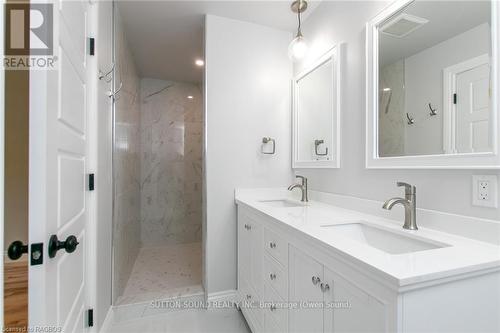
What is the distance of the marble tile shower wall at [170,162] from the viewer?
349 cm

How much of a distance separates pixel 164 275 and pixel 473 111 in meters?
2.71

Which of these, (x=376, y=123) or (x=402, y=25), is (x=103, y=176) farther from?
(x=402, y=25)

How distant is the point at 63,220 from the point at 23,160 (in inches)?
10.2

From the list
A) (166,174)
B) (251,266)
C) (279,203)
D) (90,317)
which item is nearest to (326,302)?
(251,266)

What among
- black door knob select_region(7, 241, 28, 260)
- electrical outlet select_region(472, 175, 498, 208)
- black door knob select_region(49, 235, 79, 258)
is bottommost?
black door knob select_region(49, 235, 79, 258)

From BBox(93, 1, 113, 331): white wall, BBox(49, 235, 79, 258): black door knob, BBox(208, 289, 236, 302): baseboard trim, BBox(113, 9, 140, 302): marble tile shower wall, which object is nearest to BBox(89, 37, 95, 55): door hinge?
BBox(93, 1, 113, 331): white wall

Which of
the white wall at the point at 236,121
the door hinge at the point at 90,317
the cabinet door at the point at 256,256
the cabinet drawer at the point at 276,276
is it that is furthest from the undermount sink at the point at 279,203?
the door hinge at the point at 90,317

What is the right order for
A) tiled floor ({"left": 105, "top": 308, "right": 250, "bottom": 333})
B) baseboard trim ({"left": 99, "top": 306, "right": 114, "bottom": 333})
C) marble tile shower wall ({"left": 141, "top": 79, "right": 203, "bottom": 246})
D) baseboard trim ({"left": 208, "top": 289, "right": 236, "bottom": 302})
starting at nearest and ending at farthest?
baseboard trim ({"left": 99, "top": 306, "right": 114, "bottom": 333})
tiled floor ({"left": 105, "top": 308, "right": 250, "bottom": 333})
baseboard trim ({"left": 208, "top": 289, "right": 236, "bottom": 302})
marble tile shower wall ({"left": 141, "top": 79, "right": 203, "bottom": 246})

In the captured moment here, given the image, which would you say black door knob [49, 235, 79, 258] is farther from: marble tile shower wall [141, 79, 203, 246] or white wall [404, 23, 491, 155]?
marble tile shower wall [141, 79, 203, 246]

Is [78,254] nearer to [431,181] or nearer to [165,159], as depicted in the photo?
[431,181]

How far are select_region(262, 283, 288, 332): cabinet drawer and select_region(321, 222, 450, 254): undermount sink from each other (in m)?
0.48

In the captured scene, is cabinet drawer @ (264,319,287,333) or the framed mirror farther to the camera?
the framed mirror

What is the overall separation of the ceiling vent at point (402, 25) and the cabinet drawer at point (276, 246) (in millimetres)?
1273

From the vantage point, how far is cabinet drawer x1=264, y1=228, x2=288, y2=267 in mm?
1198
